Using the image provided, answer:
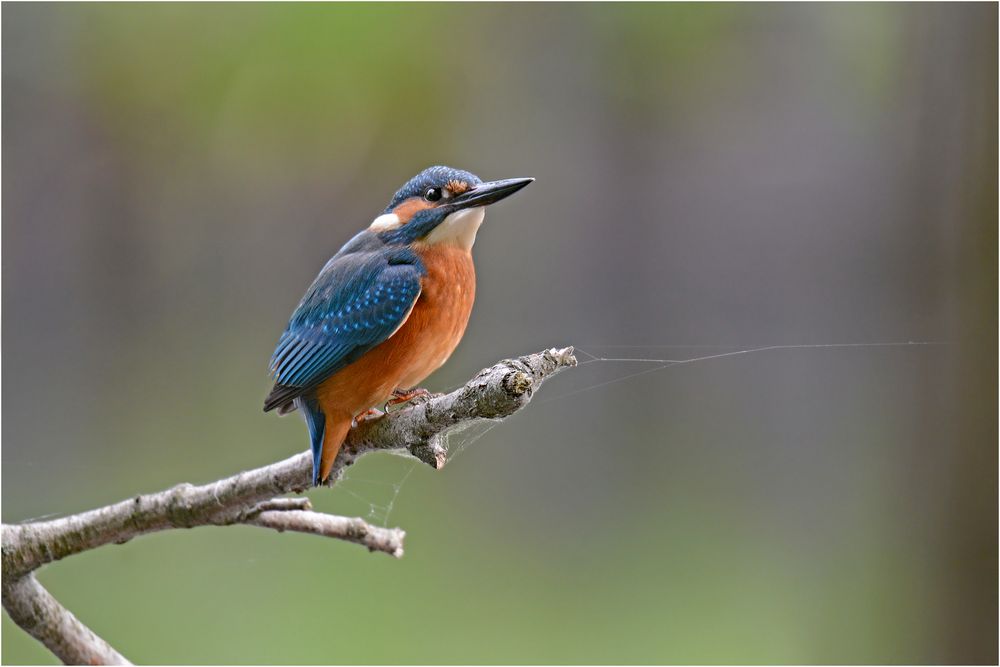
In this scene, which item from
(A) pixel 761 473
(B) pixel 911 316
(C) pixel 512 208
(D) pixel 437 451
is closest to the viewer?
(D) pixel 437 451

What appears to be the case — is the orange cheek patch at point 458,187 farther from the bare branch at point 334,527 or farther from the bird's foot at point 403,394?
the bare branch at point 334,527

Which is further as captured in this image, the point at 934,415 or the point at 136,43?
the point at 136,43

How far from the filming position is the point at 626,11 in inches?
114

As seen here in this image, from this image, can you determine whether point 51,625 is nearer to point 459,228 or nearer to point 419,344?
point 419,344

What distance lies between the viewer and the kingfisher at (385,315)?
1060mm

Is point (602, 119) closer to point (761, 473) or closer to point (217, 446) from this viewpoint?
point (761, 473)

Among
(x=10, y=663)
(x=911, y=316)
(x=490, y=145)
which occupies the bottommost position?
(x=10, y=663)

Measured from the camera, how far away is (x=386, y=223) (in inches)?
47.0

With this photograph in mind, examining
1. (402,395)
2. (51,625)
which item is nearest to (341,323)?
(402,395)

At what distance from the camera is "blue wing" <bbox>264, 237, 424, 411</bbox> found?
3.48ft

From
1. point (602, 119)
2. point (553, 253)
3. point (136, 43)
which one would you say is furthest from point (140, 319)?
point (602, 119)

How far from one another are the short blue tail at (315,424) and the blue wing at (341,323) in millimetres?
17

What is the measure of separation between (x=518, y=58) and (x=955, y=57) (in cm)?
150

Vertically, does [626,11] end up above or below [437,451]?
above
